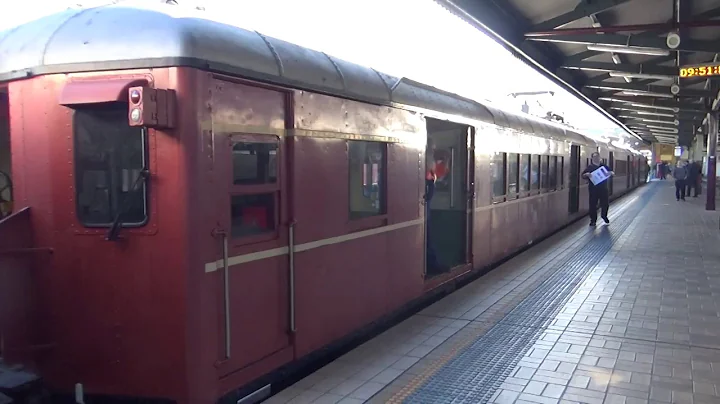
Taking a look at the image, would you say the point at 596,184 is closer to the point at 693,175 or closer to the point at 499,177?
the point at 499,177

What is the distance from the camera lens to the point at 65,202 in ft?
12.3

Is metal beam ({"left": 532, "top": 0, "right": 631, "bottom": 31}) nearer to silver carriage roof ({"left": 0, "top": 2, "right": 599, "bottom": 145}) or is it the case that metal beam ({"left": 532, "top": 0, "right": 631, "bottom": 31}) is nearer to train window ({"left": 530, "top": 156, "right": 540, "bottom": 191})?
train window ({"left": 530, "top": 156, "right": 540, "bottom": 191})

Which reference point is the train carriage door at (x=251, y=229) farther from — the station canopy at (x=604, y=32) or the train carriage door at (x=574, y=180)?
the train carriage door at (x=574, y=180)

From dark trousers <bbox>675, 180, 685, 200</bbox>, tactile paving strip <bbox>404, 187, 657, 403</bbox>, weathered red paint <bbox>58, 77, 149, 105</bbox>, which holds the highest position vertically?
weathered red paint <bbox>58, 77, 149, 105</bbox>

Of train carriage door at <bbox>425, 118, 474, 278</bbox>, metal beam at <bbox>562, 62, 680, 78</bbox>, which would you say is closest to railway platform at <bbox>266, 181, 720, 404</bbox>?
train carriage door at <bbox>425, 118, 474, 278</bbox>

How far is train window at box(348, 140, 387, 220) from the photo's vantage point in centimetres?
538

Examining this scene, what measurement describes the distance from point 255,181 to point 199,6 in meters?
1.36

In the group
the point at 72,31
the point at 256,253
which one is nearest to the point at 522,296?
the point at 256,253

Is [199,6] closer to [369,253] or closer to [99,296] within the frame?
[99,296]

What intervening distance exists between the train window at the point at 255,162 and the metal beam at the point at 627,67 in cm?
1170

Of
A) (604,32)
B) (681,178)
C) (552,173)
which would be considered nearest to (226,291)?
(604,32)

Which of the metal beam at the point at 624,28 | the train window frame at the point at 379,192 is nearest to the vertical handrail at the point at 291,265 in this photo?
the train window frame at the point at 379,192

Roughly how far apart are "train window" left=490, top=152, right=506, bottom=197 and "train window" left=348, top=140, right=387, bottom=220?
354 cm

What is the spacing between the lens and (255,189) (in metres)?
4.13
